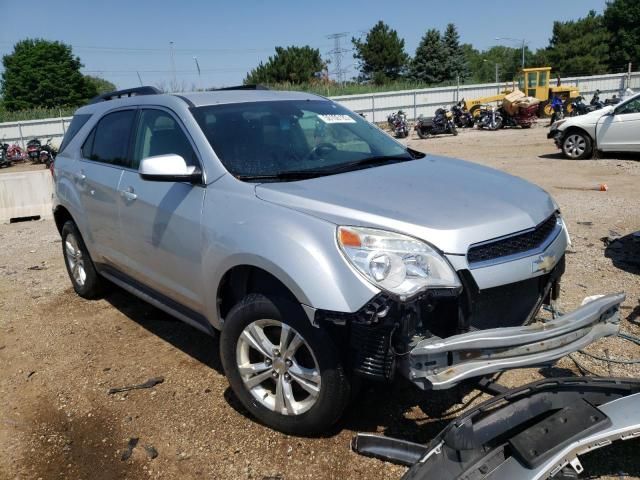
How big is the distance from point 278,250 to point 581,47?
70.3 m

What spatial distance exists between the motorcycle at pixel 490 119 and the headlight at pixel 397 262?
2332cm

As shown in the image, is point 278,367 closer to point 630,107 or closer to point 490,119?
point 630,107

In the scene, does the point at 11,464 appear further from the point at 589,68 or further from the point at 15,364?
the point at 589,68

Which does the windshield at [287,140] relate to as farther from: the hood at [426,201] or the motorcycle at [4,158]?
the motorcycle at [4,158]

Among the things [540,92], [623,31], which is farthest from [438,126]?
[623,31]

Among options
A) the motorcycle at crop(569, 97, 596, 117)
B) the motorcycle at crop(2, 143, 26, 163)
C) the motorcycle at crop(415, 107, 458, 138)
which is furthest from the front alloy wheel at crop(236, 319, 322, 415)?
the motorcycle at crop(2, 143, 26, 163)

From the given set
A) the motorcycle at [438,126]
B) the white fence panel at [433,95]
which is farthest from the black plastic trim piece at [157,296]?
the white fence panel at [433,95]

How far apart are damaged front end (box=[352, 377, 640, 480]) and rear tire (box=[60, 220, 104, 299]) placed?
13.0 ft

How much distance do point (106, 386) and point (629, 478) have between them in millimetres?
3110

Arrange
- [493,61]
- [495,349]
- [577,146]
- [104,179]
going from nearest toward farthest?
[495,349], [104,179], [577,146], [493,61]

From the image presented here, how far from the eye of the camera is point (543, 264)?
2.73m

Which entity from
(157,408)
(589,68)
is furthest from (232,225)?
(589,68)

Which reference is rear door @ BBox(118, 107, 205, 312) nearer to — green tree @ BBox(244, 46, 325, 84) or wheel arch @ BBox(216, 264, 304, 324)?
wheel arch @ BBox(216, 264, 304, 324)

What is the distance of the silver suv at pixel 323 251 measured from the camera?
240cm
